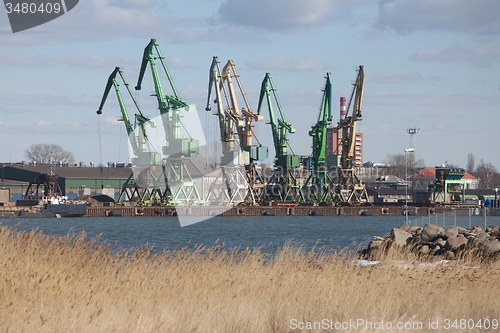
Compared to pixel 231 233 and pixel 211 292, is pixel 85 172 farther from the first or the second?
pixel 211 292

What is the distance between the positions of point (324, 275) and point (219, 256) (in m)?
2.44

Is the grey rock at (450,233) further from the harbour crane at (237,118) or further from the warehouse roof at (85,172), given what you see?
the warehouse roof at (85,172)

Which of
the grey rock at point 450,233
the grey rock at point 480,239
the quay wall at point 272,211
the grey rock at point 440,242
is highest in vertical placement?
the grey rock at point 450,233

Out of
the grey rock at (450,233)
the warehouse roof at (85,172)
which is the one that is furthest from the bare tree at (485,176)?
the grey rock at (450,233)

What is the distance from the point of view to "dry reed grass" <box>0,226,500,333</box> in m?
10.7

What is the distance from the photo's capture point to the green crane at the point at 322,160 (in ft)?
311

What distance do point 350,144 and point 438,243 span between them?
72546mm

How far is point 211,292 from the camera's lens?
41.7 ft

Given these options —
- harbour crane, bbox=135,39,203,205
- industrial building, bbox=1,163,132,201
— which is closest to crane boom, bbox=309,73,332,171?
harbour crane, bbox=135,39,203,205

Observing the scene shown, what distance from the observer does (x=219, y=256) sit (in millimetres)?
15586

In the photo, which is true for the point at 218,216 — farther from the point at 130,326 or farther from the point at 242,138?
the point at 130,326

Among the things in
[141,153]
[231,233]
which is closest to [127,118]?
[141,153]

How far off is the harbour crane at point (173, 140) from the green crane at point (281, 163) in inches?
611

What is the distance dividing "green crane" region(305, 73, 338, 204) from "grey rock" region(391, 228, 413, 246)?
2841 inches
